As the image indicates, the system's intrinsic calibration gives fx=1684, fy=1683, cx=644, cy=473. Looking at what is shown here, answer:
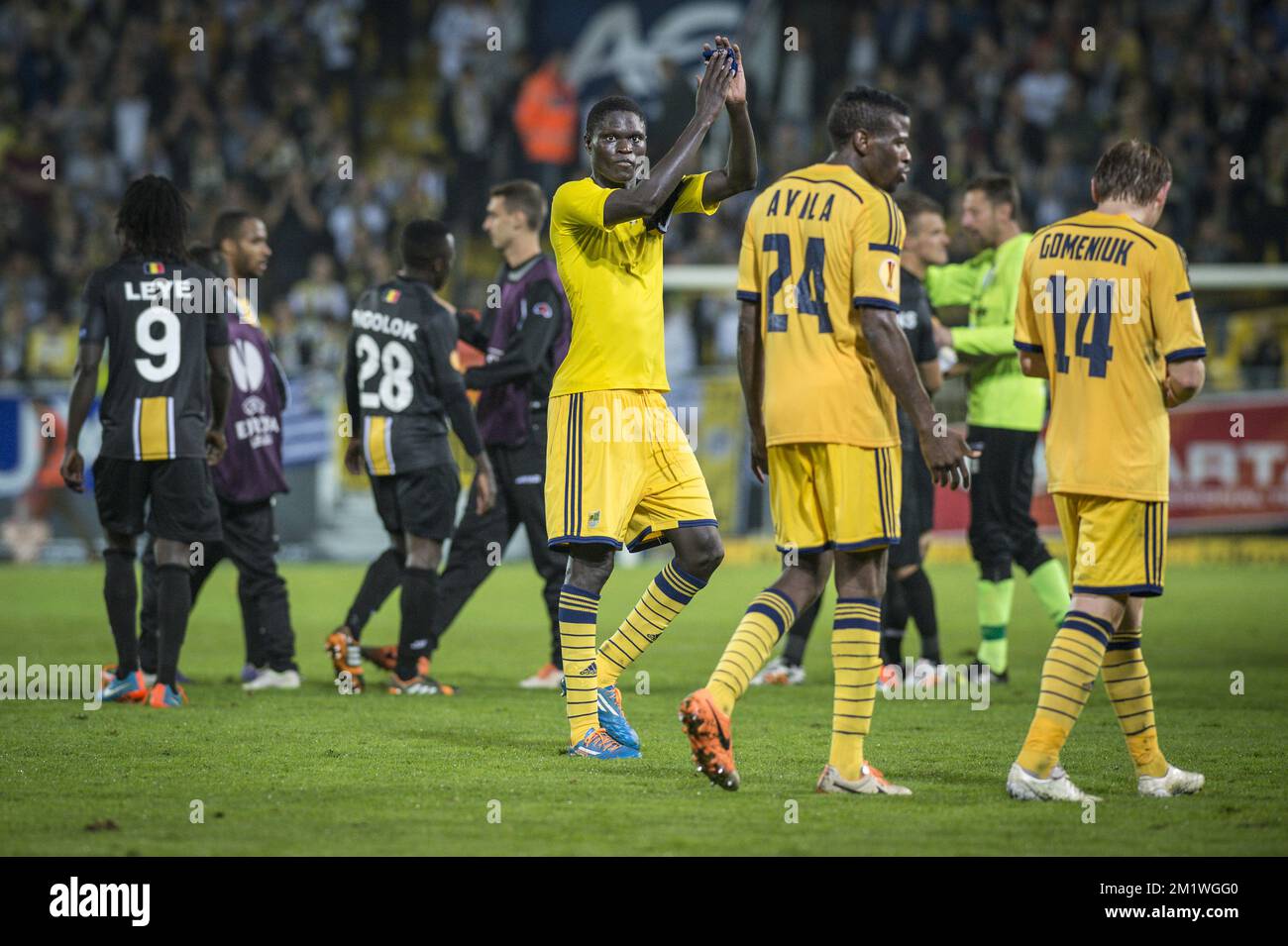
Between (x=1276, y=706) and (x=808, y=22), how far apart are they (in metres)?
17.0

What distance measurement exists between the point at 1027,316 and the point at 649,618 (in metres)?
1.96

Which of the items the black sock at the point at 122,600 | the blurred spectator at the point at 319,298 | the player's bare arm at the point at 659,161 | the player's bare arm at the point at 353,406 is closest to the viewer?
the player's bare arm at the point at 659,161

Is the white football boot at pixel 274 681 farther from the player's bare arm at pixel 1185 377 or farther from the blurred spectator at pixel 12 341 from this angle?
the blurred spectator at pixel 12 341

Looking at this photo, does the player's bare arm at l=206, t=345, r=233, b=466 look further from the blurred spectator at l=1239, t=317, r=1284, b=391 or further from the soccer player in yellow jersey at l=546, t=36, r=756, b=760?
the blurred spectator at l=1239, t=317, r=1284, b=391

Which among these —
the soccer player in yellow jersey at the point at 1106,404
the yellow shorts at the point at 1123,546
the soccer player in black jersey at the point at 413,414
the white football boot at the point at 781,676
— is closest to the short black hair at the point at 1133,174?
the soccer player in yellow jersey at the point at 1106,404

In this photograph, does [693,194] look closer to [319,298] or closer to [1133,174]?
[1133,174]

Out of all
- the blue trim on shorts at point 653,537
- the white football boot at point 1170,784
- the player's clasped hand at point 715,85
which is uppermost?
the player's clasped hand at point 715,85

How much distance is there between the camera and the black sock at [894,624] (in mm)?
9727

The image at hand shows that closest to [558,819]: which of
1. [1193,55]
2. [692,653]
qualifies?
[692,653]

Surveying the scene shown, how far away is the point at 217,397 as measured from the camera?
866 centimetres

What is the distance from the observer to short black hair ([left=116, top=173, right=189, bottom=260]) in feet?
27.3

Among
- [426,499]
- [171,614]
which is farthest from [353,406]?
[171,614]

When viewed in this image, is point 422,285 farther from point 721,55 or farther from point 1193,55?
point 1193,55

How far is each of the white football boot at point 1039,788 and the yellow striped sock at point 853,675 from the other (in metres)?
0.54
